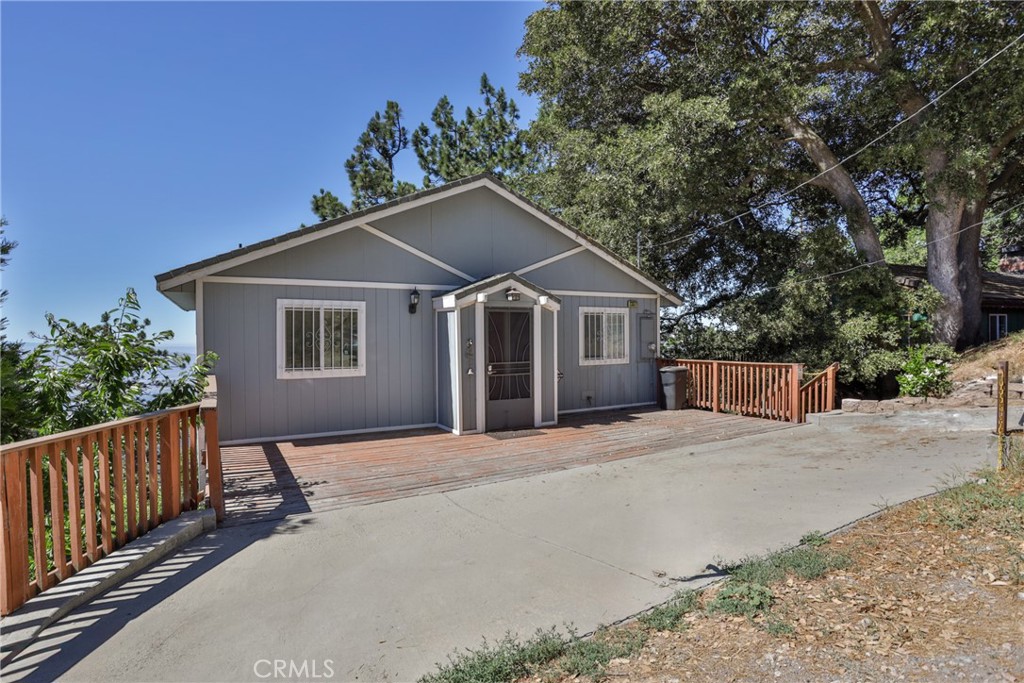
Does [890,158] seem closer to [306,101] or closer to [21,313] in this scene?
[306,101]

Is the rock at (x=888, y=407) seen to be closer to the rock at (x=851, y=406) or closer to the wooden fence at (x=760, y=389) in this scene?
the rock at (x=851, y=406)

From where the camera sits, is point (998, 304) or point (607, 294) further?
point (998, 304)

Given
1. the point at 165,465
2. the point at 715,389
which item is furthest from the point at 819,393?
the point at 165,465

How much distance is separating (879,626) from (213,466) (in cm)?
463

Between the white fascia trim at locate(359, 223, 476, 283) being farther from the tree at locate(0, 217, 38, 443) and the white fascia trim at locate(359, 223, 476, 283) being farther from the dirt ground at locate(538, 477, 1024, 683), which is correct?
the dirt ground at locate(538, 477, 1024, 683)

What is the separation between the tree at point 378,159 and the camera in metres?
20.9

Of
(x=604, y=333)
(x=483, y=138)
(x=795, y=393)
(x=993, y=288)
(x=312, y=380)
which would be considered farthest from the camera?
(x=483, y=138)

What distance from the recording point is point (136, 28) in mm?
6777

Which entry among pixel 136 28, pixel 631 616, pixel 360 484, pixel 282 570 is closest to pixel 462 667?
pixel 631 616

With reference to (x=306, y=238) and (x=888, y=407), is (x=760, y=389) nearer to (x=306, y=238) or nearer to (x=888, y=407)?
(x=888, y=407)

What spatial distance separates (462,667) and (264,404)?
20.8 feet

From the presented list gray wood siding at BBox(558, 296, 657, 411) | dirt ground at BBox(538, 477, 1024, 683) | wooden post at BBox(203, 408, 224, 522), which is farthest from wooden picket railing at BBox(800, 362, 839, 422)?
wooden post at BBox(203, 408, 224, 522)

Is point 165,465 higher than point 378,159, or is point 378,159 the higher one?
point 378,159
